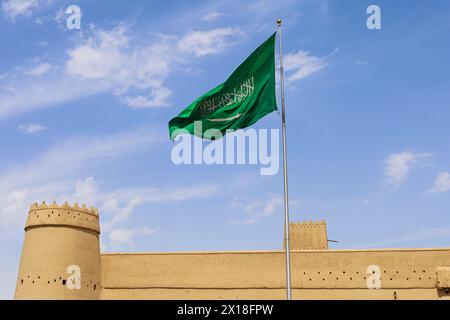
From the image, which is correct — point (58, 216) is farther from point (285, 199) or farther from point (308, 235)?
point (285, 199)

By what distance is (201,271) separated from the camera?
35.6m

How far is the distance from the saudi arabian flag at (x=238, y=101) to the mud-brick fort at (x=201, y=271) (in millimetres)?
19177

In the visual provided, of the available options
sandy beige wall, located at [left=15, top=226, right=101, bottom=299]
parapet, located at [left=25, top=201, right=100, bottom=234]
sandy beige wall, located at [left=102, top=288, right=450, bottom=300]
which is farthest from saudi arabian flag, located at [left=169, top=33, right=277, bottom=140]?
parapet, located at [left=25, top=201, right=100, bottom=234]

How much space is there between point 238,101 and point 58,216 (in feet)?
72.0

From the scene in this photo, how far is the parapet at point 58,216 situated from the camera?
3591cm

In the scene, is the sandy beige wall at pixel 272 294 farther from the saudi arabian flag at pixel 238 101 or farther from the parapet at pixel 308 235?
the saudi arabian flag at pixel 238 101

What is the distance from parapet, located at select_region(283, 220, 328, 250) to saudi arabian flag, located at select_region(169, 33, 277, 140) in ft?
79.8
